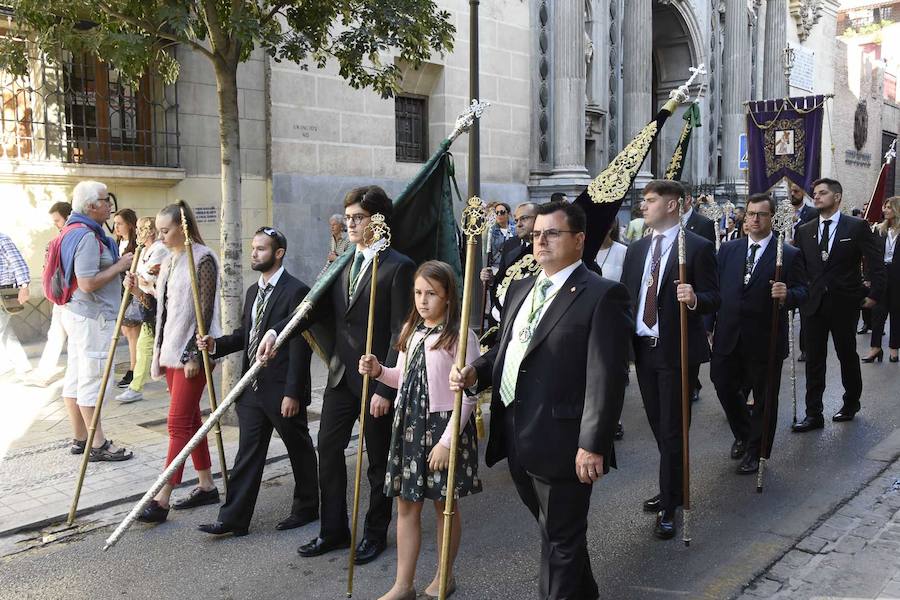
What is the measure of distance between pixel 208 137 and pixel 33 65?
2.48 m

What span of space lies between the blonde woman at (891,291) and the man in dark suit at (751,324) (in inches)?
204

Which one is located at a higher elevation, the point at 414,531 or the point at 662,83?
the point at 662,83

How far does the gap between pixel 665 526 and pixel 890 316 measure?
7436mm

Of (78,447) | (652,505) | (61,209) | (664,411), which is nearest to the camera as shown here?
(664,411)

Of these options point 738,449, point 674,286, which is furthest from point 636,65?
point 674,286

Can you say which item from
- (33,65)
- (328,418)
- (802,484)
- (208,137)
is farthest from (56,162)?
(802,484)

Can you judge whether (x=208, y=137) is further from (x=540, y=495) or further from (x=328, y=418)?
(x=540, y=495)

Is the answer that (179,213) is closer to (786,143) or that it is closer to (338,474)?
(338,474)

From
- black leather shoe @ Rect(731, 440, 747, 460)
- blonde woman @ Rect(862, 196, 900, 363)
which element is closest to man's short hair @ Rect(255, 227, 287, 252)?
black leather shoe @ Rect(731, 440, 747, 460)

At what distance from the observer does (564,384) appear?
11.8ft

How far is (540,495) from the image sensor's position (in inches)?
147

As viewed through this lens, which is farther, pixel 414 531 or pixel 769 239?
pixel 769 239

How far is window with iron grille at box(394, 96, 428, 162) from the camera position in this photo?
52.1 feet

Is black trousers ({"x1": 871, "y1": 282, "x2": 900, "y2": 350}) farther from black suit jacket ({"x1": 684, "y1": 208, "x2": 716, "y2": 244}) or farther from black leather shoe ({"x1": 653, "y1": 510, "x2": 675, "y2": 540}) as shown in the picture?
black leather shoe ({"x1": 653, "y1": 510, "x2": 675, "y2": 540})
